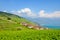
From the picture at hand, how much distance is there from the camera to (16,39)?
28984 mm

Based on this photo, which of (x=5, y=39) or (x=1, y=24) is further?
(x=1, y=24)

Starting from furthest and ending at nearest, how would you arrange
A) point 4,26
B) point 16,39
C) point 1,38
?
point 4,26 → point 1,38 → point 16,39

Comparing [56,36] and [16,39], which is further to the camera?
[56,36]

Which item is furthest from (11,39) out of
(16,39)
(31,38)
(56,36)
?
(56,36)

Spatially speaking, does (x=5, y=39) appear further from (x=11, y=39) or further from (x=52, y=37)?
(x=52, y=37)

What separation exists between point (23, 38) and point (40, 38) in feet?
8.56

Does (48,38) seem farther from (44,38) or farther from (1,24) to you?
(1,24)

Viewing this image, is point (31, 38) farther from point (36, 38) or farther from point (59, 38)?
point (59, 38)

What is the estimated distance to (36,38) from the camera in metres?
30.5

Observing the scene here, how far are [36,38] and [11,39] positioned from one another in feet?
12.9

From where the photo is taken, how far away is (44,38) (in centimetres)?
3059

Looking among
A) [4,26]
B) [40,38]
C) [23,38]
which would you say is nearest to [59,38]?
[40,38]

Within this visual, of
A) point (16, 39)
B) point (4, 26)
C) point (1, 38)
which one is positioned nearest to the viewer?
point (16, 39)

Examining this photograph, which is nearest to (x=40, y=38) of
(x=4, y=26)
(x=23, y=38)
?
(x=23, y=38)
